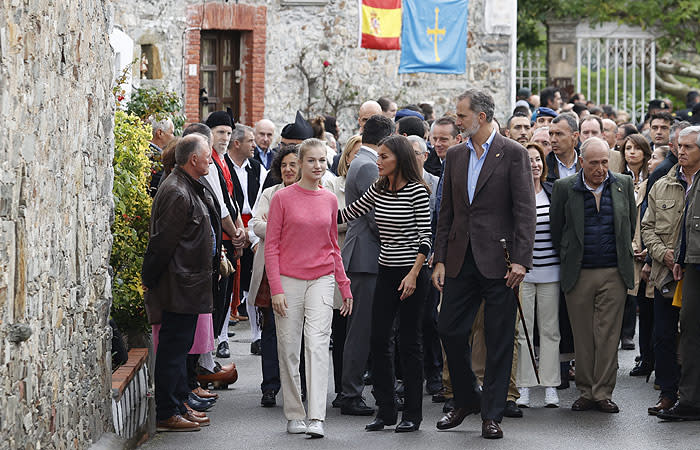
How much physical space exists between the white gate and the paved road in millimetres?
15577

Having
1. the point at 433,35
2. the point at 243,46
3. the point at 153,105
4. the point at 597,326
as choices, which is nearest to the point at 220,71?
the point at 243,46

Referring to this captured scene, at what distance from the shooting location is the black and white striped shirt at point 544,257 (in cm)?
933

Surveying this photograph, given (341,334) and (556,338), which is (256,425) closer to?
(341,334)

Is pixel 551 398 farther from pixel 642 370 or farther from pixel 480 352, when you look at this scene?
pixel 642 370

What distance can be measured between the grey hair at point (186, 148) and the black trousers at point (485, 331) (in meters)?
1.92

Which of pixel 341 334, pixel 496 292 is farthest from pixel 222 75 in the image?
pixel 496 292

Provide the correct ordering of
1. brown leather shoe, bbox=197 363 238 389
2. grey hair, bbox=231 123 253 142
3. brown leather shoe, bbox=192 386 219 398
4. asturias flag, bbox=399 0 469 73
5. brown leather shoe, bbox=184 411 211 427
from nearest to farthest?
brown leather shoe, bbox=184 411 211 427
brown leather shoe, bbox=192 386 219 398
brown leather shoe, bbox=197 363 238 389
grey hair, bbox=231 123 253 142
asturias flag, bbox=399 0 469 73

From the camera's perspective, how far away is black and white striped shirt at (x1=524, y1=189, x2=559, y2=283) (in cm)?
933

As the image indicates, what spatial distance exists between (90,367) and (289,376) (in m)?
1.72

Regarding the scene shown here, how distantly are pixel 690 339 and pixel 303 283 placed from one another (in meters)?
2.91

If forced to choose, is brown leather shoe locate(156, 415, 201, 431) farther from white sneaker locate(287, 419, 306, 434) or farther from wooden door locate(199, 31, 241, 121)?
wooden door locate(199, 31, 241, 121)

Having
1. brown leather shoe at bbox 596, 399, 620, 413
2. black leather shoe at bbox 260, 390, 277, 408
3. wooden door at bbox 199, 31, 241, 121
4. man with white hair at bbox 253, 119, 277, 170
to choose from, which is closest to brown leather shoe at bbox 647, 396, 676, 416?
brown leather shoe at bbox 596, 399, 620, 413

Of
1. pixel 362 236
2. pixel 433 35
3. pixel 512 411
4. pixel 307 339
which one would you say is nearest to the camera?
pixel 307 339

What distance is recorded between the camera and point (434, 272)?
8.38 metres
